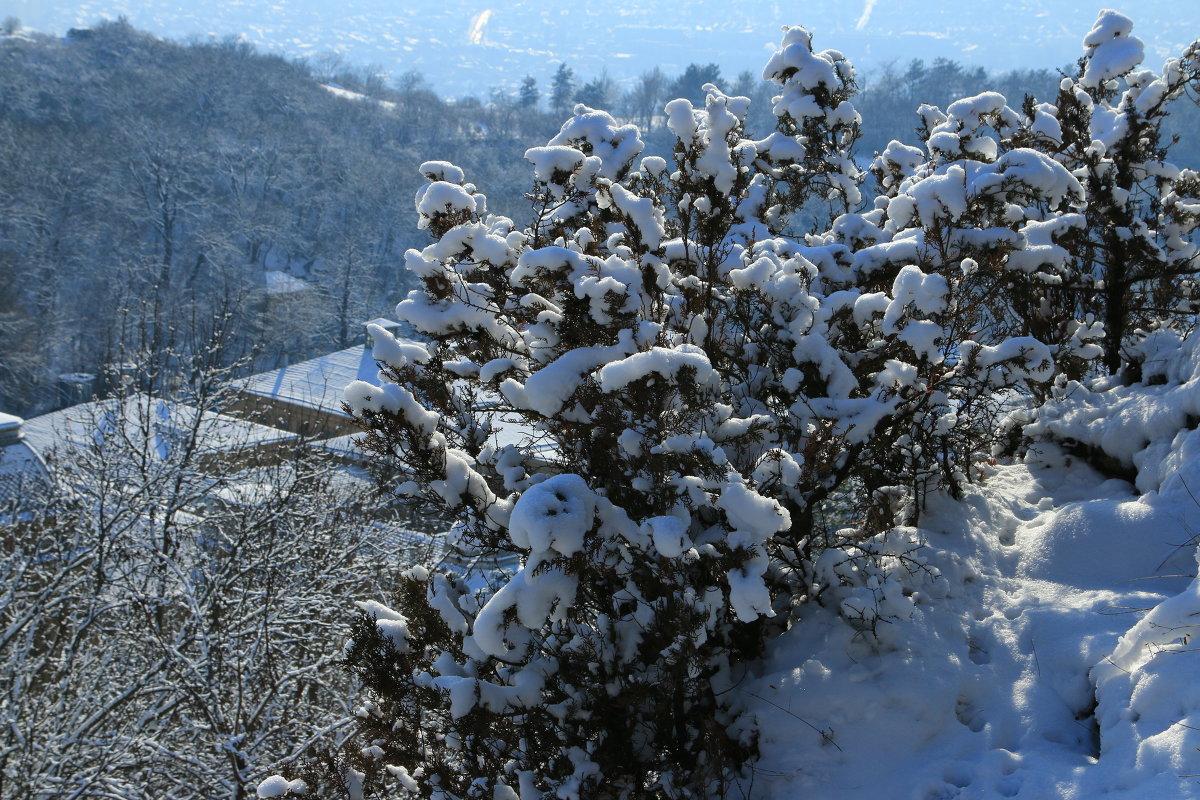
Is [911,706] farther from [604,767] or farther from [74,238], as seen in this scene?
[74,238]

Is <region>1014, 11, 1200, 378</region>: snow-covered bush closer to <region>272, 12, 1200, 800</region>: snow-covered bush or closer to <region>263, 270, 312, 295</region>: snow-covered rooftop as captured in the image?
<region>272, 12, 1200, 800</region>: snow-covered bush

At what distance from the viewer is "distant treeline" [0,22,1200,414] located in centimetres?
4816

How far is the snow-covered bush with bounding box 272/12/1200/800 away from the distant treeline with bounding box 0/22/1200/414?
35371 mm

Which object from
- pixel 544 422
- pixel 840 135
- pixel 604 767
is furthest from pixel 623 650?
pixel 840 135

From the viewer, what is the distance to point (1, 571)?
812cm

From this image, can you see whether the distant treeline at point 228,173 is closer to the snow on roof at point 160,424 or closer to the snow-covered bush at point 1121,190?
the snow on roof at point 160,424

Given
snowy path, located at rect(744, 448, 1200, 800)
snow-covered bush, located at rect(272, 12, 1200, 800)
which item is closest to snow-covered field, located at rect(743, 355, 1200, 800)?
snowy path, located at rect(744, 448, 1200, 800)

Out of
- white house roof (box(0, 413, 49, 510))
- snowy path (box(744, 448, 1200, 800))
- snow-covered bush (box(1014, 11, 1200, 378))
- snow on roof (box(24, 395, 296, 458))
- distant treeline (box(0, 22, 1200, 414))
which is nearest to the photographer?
snowy path (box(744, 448, 1200, 800))

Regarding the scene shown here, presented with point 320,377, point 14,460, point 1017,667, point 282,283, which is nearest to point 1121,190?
point 1017,667

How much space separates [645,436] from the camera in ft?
10.3

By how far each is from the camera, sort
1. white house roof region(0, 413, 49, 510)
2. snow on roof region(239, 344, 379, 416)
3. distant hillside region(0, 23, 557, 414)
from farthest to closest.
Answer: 1. distant hillside region(0, 23, 557, 414)
2. snow on roof region(239, 344, 379, 416)
3. white house roof region(0, 413, 49, 510)

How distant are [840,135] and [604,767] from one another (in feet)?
17.9

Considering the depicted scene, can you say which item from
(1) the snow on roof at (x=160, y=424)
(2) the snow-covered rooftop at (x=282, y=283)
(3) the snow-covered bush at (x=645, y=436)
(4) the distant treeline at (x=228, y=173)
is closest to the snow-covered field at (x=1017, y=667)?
(3) the snow-covered bush at (x=645, y=436)

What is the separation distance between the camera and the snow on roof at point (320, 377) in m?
27.0
